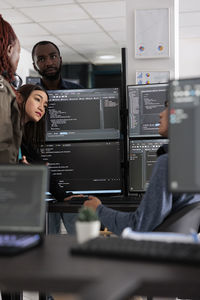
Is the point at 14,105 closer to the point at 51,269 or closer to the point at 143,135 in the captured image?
the point at 143,135

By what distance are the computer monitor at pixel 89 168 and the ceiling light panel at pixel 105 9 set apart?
11.6ft

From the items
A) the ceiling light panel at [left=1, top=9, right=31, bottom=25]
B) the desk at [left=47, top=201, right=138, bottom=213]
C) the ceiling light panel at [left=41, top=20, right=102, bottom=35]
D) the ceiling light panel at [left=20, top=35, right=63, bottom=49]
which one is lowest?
the desk at [left=47, top=201, right=138, bottom=213]

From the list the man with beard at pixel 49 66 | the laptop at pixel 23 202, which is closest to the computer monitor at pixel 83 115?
the man with beard at pixel 49 66

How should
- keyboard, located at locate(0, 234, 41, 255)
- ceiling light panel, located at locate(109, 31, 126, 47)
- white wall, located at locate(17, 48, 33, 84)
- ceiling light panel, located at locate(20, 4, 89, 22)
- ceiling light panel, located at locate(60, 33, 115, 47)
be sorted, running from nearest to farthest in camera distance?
1. keyboard, located at locate(0, 234, 41, 255)
2. ceiling light panel, located at locate(20, 4, 89, 22)
3. ceiling light panel, located at locate(109, 31, 126, 47)
4. ceiling light panel, located at locate(60, 33, 115, 47)
5. white wall, located at locate(17, 48, 33, 84)

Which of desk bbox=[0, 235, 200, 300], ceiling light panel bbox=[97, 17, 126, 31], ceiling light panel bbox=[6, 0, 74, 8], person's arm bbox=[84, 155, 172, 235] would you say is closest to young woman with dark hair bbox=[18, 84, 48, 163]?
person's arm bbox=[84, 155, 172, 235]

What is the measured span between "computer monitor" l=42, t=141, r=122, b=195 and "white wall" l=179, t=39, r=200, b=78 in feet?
20.1

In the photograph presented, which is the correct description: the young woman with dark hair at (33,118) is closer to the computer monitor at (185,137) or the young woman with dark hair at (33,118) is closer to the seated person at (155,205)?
the seated person at (155,205)

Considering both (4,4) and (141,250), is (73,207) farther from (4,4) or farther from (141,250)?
(4,4)

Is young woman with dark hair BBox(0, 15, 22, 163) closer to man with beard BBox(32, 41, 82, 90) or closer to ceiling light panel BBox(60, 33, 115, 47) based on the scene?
man with beard BBox(32, 41, 82, 90)

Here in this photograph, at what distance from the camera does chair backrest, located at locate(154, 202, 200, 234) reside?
1.52 m

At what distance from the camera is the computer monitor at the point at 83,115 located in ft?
8.24

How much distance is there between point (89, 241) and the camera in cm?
115

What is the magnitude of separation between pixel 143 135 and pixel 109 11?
3.86 meters

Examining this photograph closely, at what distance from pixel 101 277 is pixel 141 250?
7.4 inches
